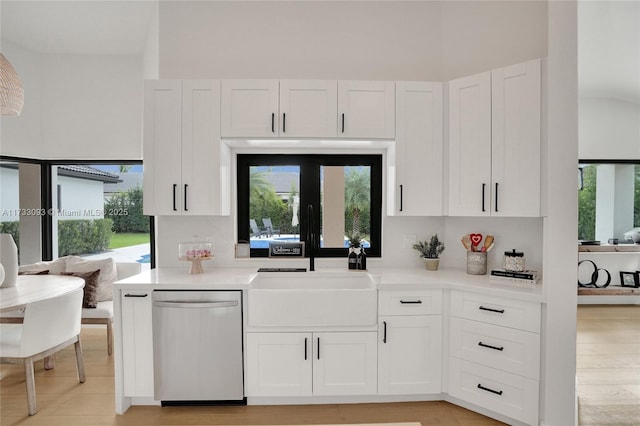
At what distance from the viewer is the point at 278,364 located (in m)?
2.48

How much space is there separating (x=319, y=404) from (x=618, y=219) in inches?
161

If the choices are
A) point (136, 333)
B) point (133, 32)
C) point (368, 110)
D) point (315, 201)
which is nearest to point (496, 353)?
point (315, 201)

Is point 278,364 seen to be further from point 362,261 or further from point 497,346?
point 497,346

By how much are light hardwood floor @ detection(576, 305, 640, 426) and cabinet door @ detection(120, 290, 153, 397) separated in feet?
9.96

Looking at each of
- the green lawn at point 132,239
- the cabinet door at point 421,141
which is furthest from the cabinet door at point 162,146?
the cabinet door at point 421,141

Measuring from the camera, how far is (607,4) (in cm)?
246

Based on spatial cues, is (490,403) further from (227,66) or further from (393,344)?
(227,66)

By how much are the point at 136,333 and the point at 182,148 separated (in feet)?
4.69

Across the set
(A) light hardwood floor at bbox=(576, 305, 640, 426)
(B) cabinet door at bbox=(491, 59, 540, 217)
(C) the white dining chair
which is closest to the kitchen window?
(B) cabinet door at bbox=(491, 59, 540, 217)

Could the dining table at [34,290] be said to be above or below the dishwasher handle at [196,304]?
above

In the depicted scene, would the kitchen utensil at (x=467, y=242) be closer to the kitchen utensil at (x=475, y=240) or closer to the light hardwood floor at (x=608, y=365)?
the kitchen utensil at (x=475, y=240)

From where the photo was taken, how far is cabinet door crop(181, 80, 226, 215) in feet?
9.04

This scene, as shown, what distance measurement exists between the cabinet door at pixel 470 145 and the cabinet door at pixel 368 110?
50cm

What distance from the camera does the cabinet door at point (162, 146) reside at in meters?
2.76
